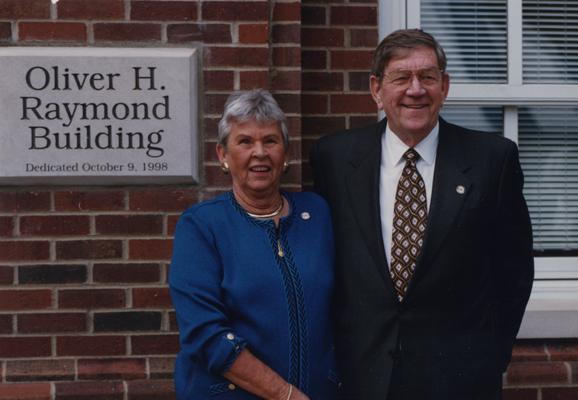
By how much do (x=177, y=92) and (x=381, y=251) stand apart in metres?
1.11

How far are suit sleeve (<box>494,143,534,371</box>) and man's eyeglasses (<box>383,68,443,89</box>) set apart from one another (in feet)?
1.05

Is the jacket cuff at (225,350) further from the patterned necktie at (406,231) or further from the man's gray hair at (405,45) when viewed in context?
the man's gray hair at (405,45)

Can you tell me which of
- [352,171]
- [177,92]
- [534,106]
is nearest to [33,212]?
[177,92]

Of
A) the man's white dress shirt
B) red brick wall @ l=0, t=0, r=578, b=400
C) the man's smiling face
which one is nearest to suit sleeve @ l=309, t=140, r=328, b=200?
the man's white dress shirt

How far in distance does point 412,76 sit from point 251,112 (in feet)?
1.59

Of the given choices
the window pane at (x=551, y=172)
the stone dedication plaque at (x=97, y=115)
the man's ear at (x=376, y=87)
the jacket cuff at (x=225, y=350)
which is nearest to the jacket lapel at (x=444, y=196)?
the man's ear at (x=376, y=87)

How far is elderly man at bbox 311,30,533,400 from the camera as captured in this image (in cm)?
310

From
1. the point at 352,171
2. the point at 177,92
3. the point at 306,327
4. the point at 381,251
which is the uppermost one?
the point at 177,92

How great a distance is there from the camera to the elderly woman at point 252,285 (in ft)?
9.57

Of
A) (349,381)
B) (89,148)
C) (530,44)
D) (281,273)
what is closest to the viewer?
(281,273)

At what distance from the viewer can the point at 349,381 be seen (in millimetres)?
3195

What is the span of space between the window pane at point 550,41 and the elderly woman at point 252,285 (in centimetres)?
170

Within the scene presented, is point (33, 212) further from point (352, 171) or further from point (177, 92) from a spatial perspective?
point (352, 171)

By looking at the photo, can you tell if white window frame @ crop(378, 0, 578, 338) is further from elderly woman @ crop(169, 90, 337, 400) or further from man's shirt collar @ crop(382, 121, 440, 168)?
elderly woman @ crop(169, 90, 337, 400)
